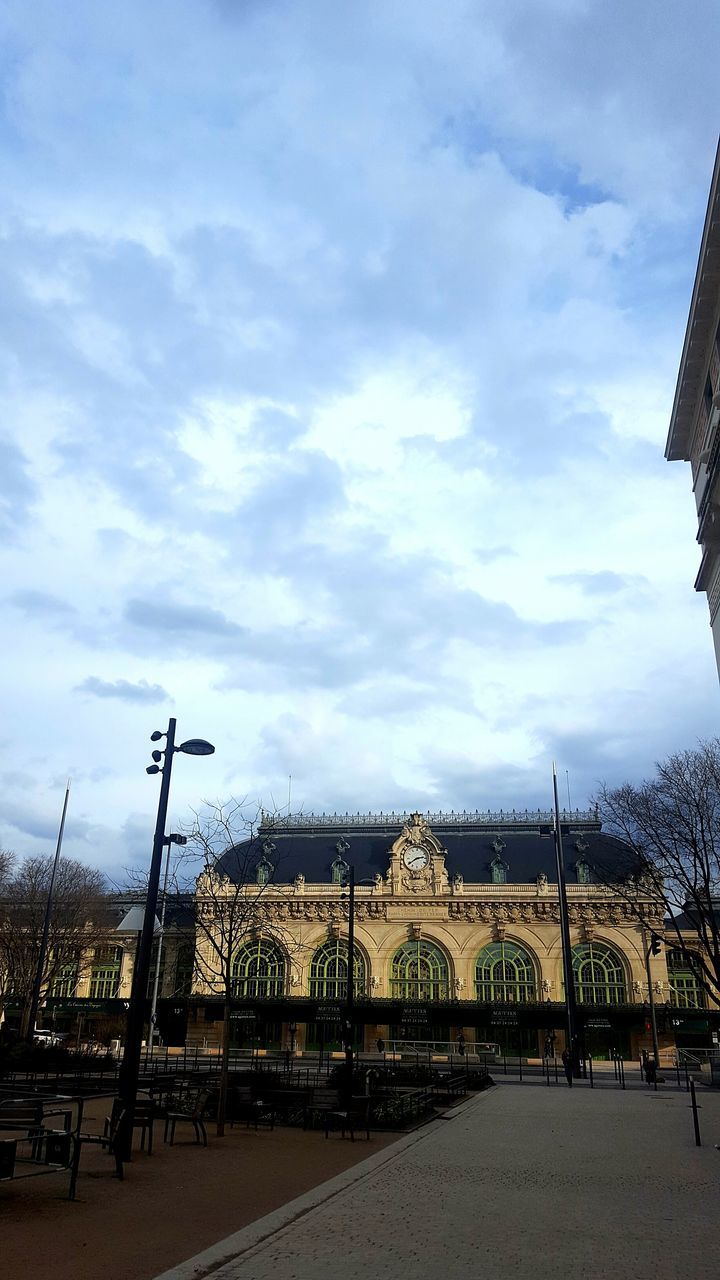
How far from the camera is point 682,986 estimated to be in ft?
178

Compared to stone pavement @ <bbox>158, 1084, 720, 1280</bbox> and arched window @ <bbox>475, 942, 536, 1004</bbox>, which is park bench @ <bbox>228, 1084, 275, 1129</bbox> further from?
arched window @ <bbox>475, 942, 536, 1004</bbox>

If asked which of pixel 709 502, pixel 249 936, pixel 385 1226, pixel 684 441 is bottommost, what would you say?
pixel 385 1226

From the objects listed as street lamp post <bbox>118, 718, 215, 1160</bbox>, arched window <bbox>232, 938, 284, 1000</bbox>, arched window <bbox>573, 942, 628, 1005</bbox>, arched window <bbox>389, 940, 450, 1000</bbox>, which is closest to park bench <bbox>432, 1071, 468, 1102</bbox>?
street lamp post <bbox>118, 718, 215, 1160</bbox>

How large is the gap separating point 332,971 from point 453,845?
1228 centimetres

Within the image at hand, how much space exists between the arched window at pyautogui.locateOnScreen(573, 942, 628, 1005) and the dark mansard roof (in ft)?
15.9

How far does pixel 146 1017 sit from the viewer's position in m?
58.9

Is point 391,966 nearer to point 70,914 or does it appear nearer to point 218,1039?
point 218,1039

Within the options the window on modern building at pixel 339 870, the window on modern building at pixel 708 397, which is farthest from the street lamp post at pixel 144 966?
the window on modern building at pixel 339 870

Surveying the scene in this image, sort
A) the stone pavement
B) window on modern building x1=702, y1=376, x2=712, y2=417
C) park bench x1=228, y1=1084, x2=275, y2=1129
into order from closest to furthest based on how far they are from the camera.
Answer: the stone pavement, window on modern building x1=702, y1=376, x2=712, y2=417, park bench x1=228, y1=1084, x2=275, y2=1129

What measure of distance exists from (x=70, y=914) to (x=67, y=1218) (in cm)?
4493

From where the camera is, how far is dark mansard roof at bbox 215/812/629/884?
60.8 metres

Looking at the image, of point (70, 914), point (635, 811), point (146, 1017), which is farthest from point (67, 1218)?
point (146, 1017)

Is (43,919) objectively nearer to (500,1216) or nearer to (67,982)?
(67,982)

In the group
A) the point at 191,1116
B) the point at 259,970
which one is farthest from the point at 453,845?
the point at 191,1116
